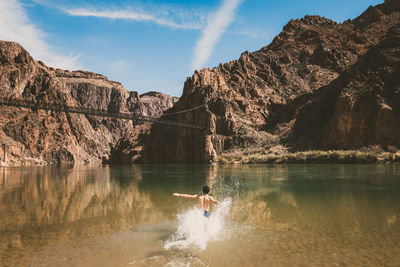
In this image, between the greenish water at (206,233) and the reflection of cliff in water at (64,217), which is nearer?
the greenish water at (206,233)

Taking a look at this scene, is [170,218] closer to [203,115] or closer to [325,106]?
[325,106]

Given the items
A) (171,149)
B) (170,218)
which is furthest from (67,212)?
A: (171,149)

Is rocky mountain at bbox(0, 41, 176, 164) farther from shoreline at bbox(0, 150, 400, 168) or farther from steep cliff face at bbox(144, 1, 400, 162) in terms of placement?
steep cliff face at bbox(144, 1, 400, 162)

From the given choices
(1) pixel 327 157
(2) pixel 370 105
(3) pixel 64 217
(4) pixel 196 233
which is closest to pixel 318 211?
(4) pixel 196 233

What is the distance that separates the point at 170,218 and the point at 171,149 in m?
89.4

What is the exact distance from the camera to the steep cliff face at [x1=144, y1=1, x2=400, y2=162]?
284 ft

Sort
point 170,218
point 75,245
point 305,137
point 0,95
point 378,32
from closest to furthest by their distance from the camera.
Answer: point 75,245 → point 170,218 → point 305,137 → point 0,95 → point 378,32

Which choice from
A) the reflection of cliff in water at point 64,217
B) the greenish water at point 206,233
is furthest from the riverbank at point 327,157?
the reflection of cliff in water at point 64,217

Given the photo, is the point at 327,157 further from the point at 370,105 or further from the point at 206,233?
the point at 206,233

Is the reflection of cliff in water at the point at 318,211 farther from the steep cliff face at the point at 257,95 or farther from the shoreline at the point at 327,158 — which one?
the steep cliff face at the point at 257,95

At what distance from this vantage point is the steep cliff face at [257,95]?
86562 millimetres

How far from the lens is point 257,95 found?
102750mm

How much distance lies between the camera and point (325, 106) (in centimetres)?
7581

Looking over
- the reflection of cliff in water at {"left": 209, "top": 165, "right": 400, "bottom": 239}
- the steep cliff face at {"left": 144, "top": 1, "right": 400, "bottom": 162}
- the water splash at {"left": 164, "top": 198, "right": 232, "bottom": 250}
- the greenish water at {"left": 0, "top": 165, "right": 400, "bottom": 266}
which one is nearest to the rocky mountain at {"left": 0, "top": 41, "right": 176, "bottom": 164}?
the steep cliff face at {"left": 144, "top": 1, "right": 400, "bottom": 162}
